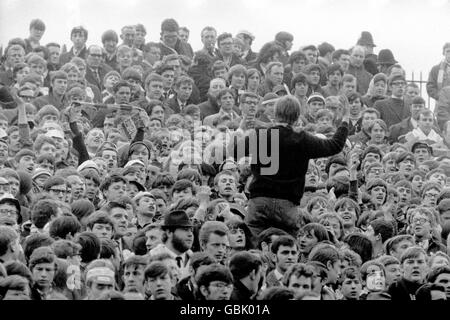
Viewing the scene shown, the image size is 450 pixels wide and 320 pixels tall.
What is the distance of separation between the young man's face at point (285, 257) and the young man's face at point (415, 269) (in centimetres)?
102

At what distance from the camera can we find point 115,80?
18.7 metres

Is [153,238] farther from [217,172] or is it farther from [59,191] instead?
[217,172]

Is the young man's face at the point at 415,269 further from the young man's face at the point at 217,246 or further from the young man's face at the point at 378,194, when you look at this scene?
the young man's face at the point at 378,194

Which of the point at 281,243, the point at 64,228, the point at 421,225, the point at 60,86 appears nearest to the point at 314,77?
the point at 60,86

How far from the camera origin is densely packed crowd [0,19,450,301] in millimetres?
11977

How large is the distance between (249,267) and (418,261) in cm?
182

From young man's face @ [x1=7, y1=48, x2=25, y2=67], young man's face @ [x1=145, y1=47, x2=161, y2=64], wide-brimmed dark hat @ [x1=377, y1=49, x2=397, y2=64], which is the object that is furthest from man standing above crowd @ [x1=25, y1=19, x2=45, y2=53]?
wide-brimmed dark hat @ [x1=377, y1=49, x2=397, y2=64]

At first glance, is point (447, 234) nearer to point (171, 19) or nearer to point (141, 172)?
point (141, 172)

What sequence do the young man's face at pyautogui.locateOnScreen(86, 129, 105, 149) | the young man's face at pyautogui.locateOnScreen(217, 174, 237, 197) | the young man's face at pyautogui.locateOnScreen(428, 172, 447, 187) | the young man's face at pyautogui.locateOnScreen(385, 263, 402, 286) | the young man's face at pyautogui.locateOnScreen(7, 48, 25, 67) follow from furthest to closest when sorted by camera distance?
1. the young man's face at pyautogui.locateOnScreen(7, 48, 25, 67)
2. the young man's face at pyautogui.locateOnScreen(86, 129, 105, 149)
3. the young man's face at pyautogui.locateOnScreen(428, 172, 447, 187)
4. the young man's face at pyautogui.locateOnScreen(217, 174, 237, 197)
5. the young man's face at pyautogui.locateOnScreen(385, 263, 402, 286)

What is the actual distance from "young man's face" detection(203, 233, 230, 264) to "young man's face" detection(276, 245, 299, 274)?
435 mm

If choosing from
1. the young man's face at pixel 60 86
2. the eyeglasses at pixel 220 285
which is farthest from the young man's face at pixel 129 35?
the eyeglasses at pixel 220 285

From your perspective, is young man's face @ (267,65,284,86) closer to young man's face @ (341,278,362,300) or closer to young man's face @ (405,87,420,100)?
young man's face @ (405,87,420,100)
